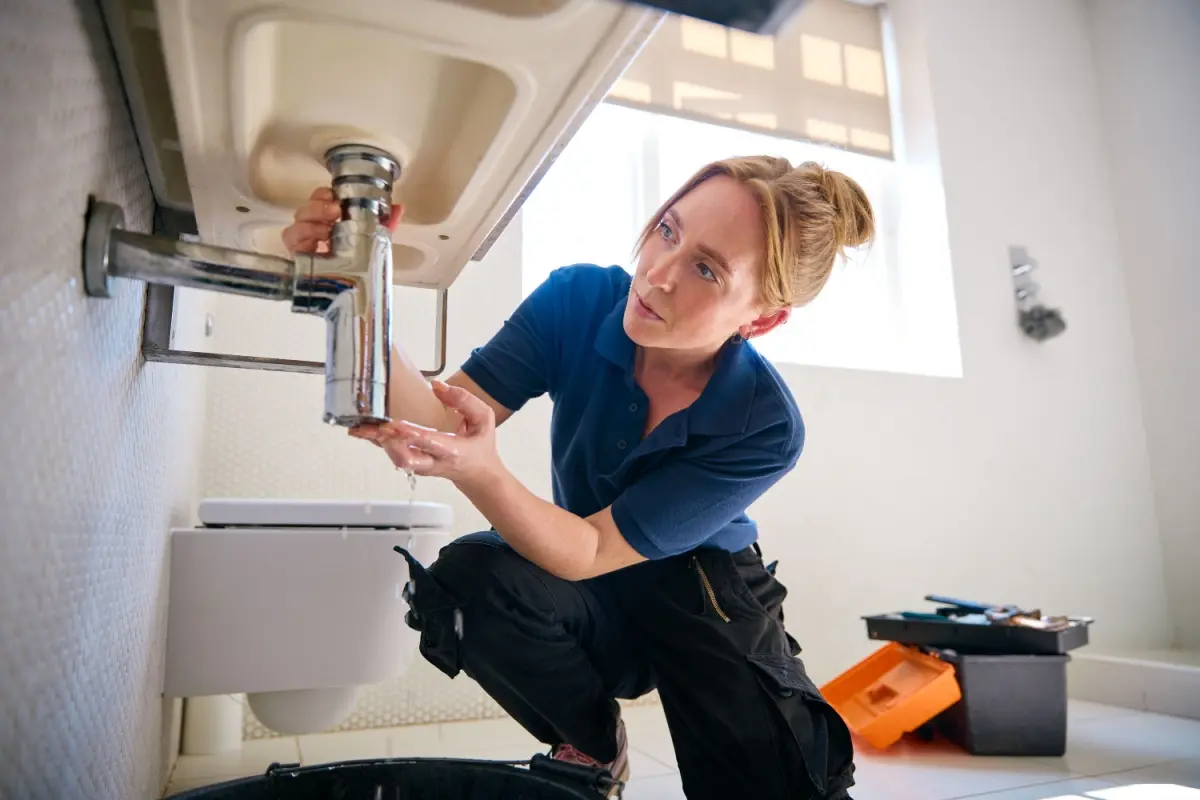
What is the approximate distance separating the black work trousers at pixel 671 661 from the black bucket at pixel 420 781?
204 mm

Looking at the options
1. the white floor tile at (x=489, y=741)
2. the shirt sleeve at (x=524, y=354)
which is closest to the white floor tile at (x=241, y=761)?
the white floor tile at (x=489, y=741)

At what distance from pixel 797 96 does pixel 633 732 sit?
5.87ft

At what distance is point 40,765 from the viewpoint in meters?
0.43

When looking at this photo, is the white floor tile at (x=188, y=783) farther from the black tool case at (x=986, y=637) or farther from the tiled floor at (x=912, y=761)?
the black tool case at (x=986, y=637)

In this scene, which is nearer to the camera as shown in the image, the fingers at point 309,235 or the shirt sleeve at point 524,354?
the fingers at point 309,235

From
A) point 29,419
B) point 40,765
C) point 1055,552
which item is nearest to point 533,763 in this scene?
point 40,765

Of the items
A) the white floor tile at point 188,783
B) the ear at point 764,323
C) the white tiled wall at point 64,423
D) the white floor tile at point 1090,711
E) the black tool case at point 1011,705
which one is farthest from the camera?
the white floor tile at point 1090,711

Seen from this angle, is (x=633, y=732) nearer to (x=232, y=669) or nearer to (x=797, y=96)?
(x=232, y=669)

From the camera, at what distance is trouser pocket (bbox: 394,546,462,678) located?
0.89 meters

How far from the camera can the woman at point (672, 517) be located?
85 centimetres

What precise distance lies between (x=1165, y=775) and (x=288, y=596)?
1.36 metres

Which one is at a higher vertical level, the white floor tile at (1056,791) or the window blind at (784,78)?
the window blind at (784,78)

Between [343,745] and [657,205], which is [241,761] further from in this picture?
[657,205]

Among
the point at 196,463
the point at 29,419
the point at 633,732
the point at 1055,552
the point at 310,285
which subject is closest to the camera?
the point at 29,419
